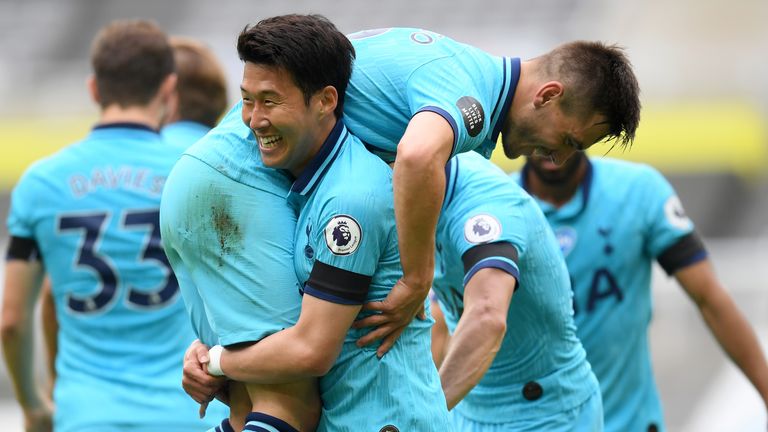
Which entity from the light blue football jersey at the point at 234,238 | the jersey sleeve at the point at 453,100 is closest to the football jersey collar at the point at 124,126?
the light blue football jersey at the point at 234,238

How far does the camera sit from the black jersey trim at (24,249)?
17.0 ft

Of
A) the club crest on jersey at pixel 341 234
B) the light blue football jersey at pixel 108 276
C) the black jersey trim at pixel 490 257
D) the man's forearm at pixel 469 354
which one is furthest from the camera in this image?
the light blue football jersey at pixel 108 276

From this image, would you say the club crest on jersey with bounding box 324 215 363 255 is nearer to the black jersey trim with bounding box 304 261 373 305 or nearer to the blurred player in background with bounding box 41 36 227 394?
the black jersey trim with bounding box 304 261 373 305

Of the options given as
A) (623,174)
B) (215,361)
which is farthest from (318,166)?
(623,174)

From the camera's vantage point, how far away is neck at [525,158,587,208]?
18.0 feet

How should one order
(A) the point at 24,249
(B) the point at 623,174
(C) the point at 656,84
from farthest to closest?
1. (C) the point at 656,84
2. (B) the point at 623,174
3. (A) the point at 24,249

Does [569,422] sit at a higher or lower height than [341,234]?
lower

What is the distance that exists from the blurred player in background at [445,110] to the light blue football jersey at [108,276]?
171 centimetres

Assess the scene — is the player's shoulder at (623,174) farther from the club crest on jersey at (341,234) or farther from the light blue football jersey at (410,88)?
the club crest on jersey at (341,234)

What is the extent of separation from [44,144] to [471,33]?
6.79 m

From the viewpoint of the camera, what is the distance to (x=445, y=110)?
3.53 metres

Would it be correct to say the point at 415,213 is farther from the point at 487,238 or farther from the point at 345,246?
the point at 487,238

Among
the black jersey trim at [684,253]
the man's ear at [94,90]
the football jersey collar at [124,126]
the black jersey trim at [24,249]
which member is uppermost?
the man's ear at [94,90]

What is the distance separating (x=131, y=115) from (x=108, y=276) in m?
0.68
